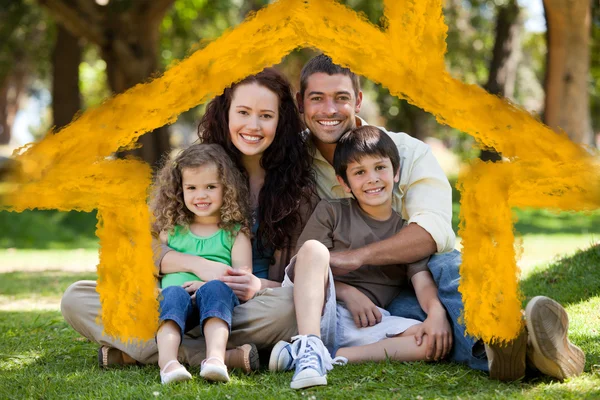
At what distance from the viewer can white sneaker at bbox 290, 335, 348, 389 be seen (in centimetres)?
315

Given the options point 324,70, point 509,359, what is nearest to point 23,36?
point 324,70

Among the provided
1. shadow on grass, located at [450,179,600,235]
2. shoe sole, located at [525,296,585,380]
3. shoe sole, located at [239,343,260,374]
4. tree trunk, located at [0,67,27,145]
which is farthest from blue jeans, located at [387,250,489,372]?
tree trunk, located at [0,67,27,145]

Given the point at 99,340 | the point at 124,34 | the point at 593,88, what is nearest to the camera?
the point at 99,340

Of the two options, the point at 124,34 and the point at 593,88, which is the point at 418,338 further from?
the point at 593,88

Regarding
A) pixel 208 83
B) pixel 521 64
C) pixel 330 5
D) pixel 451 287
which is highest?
pixel 521 64

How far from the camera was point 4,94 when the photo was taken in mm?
32469

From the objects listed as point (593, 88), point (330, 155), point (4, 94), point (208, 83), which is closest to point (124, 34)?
point (330, 155)

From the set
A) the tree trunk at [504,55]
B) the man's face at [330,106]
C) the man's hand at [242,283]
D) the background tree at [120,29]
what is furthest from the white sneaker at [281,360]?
the tree trunk at [504,55]

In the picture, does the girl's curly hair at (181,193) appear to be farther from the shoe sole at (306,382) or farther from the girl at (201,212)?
the shoe sole at (306,382)

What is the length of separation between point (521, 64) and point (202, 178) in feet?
96.9

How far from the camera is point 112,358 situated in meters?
3.81

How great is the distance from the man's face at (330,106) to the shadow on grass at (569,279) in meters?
1.80

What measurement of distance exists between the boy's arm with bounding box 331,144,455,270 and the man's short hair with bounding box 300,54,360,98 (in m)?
0.62

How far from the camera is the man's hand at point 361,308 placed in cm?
376
